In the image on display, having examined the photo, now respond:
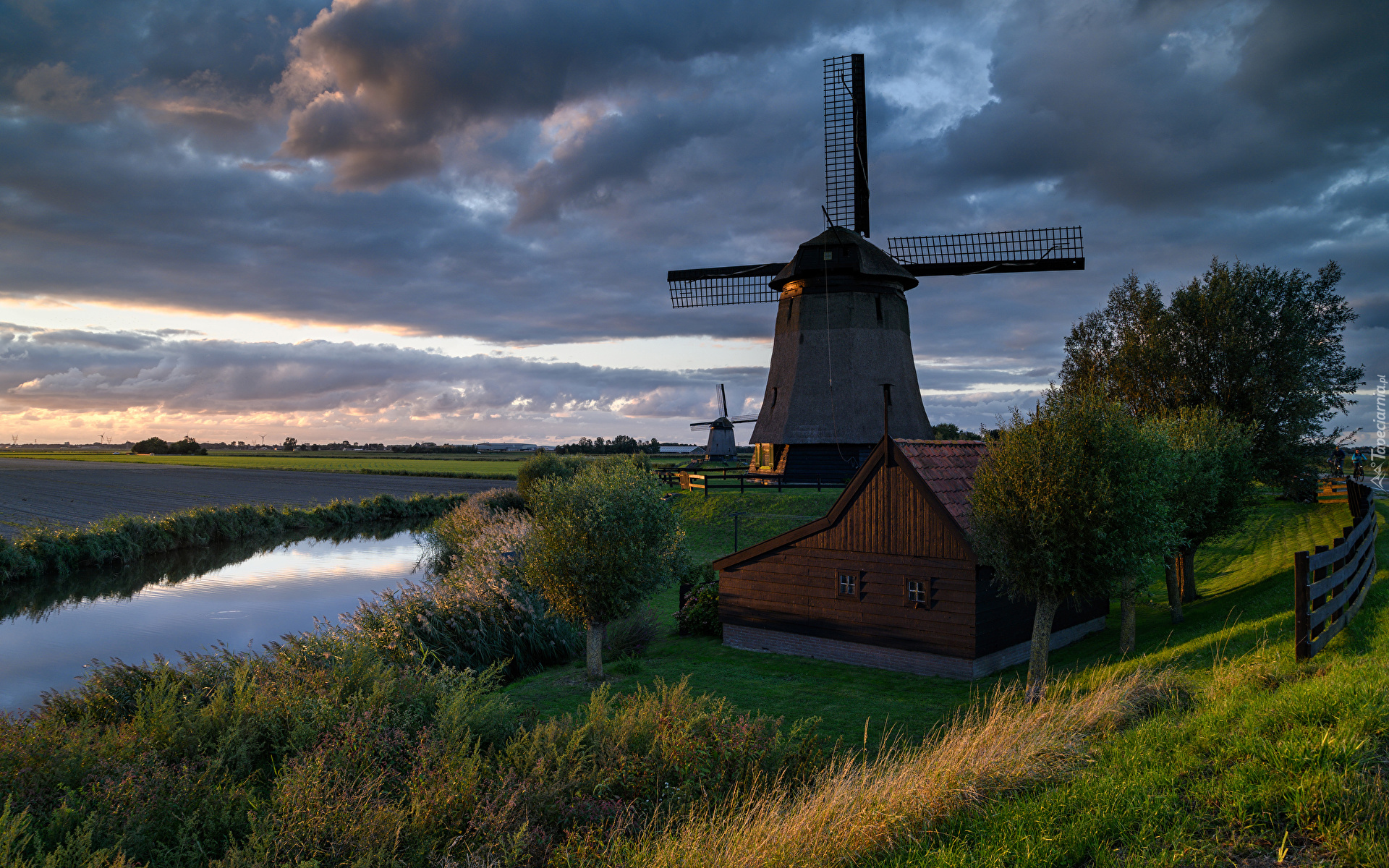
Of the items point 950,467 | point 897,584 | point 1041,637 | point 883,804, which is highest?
point 950,467

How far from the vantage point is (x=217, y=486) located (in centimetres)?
7200

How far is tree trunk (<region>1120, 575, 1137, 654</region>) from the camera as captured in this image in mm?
16562

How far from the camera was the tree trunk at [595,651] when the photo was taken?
19.0m

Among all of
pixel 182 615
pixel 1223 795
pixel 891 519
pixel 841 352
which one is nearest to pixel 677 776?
pixel 1223 795

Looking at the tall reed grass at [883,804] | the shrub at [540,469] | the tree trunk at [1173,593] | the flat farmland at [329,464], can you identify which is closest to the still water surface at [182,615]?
the tall reed grass at [883,804]

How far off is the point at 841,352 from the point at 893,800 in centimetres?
2985

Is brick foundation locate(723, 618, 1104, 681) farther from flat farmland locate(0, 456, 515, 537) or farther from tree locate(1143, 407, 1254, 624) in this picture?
flat farmland locate(0, 456, 515, 537)

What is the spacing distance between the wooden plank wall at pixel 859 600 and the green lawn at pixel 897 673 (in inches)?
34.4

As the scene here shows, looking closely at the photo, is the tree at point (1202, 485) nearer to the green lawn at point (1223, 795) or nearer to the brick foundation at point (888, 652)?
the brick foundation at point (888, 652)

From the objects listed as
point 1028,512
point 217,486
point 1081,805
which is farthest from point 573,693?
point 217,486

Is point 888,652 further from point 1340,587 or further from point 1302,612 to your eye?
point 1302,612

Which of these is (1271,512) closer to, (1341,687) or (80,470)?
(1341,687)

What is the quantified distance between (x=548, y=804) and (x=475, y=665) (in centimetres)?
1262

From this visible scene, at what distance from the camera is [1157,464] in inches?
611
